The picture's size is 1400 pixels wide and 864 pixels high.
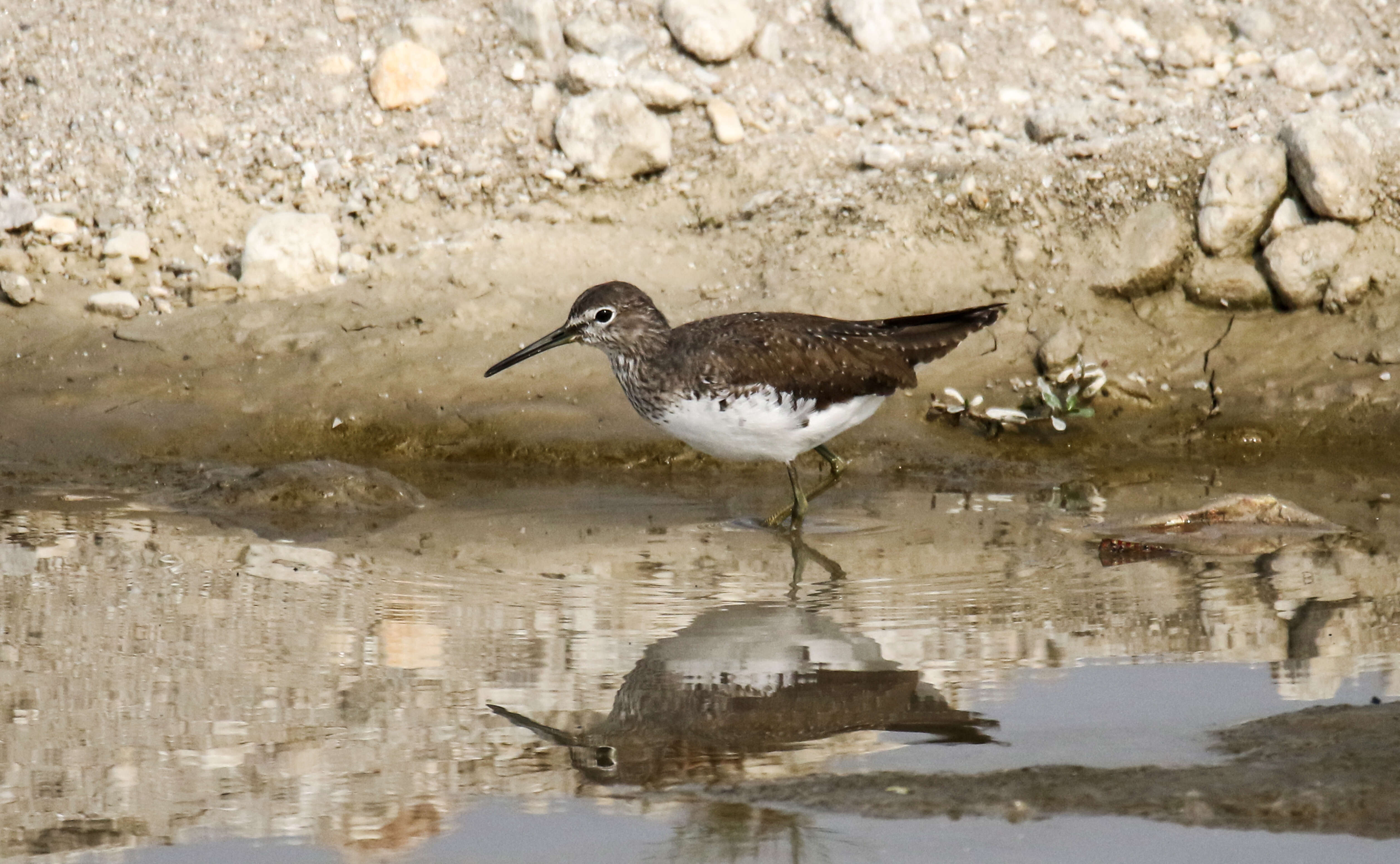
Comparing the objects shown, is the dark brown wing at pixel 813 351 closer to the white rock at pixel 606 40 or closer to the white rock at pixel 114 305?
the white rock at pixel 606 40

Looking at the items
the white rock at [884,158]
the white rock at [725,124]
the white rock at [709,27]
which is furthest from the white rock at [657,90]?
the white rock at [884,158]

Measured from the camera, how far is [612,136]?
1047 cm

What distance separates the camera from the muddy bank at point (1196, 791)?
13.5 feet

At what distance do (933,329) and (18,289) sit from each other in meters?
5.41

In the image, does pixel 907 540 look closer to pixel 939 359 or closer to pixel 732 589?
pixel 732 589

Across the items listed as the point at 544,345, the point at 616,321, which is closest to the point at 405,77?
the point at 544,345

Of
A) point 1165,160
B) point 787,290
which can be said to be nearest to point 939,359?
point 787,290

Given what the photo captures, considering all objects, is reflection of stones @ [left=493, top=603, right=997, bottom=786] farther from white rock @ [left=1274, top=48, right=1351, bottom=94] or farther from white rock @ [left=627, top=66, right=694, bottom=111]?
white rock @ [left=1274, top=48, right=1351, bottom=94]

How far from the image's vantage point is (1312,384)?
9.22 meters

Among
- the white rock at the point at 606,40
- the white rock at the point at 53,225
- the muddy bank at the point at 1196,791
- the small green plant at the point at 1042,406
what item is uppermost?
the white rock at the point at 606,40

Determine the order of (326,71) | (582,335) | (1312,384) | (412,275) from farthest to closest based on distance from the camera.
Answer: (326,71) → (412,275) → (1312,384) → (582,335)

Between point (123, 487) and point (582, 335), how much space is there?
251cm

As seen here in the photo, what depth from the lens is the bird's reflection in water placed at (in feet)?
15.3

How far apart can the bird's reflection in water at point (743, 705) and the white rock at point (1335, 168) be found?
5044 millimetres
